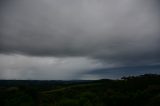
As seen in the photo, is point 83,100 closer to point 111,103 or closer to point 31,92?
point 111,103

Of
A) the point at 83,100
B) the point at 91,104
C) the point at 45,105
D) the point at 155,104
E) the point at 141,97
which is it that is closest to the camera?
the point at 155,104

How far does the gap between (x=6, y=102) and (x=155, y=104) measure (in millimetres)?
37470

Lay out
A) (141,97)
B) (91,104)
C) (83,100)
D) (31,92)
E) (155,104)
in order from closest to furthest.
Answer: (155,104)
(91,104)
(83,100)
(141,97)
(31,92)

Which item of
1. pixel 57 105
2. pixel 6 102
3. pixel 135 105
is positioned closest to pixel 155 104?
pixel 135 105

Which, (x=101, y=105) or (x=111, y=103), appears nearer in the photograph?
(x=101, y=105)

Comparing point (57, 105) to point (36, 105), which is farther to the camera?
point (36, 105)

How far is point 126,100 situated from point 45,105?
21347 mm

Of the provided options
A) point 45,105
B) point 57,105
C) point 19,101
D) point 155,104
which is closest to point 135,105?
point 155,104

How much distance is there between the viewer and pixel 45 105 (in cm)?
6531

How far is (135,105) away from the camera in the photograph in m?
60.9

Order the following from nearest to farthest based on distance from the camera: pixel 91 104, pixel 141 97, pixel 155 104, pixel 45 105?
pixel 155 104 → pixel 91 104 → pixel 45 105 → pixel 141 97

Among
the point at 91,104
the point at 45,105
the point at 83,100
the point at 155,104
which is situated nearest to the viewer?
the point at 155,104

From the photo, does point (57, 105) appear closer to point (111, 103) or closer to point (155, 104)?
point (111, 103)

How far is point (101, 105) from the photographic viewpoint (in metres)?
57.5
